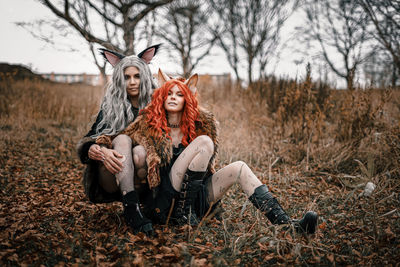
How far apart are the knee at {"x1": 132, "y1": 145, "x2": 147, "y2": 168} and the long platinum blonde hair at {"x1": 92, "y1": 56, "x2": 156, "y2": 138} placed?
12.3 inches

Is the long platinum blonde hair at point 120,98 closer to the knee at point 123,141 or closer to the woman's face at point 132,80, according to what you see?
the woman's face at point 132,80

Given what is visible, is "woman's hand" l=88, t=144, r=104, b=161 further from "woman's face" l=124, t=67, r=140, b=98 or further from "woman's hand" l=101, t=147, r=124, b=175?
"woman's face" l=124, t=67, r=140, b=98

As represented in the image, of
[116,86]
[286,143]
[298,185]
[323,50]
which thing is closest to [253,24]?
[323,50]

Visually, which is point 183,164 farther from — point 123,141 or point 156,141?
point 123,141

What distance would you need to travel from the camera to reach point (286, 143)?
423cm

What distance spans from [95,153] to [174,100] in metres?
0.67

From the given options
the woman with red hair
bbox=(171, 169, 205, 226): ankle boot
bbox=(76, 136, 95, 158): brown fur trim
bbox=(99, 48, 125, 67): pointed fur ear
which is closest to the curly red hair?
the woman with red hair

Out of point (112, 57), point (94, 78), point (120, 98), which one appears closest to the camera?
point (120, 98)

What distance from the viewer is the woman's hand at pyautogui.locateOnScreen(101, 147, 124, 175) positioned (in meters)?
1.86

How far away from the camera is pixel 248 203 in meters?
2.54

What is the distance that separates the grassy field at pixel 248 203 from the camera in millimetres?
1733

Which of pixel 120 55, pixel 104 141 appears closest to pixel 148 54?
pixel 120 55

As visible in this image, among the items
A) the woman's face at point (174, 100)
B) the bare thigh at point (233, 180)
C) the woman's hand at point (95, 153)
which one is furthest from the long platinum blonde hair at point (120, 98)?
the bare thigh at point (233, 180)

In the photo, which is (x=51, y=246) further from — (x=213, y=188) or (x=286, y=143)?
(x=286, y=143)
